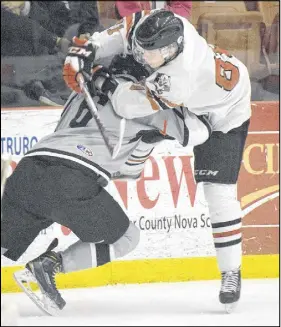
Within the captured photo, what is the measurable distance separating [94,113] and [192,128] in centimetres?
30

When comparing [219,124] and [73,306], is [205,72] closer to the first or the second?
[219,124]

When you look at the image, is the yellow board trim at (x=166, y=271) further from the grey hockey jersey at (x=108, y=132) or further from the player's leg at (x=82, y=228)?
the grey hockey jersey at (x=108, y=132)

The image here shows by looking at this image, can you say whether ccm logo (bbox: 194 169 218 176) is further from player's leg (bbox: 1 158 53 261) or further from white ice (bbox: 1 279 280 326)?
player's leg (bbox: 1 158 53 261)

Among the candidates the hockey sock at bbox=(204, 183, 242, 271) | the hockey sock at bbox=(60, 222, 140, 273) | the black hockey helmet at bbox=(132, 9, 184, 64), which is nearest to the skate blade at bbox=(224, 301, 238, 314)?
the hockey sock at bbox=(204, 183, 242, 271)

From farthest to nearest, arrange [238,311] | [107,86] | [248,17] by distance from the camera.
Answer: [248,17], [238,311], [107,86]

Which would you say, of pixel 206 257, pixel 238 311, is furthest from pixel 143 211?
pixel 238 311

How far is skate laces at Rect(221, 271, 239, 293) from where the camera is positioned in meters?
3.71

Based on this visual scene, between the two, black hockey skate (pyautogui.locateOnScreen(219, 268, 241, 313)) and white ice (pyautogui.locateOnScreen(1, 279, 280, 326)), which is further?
black hockey skate (pyautogui.locateOnScreen(219, 268, 241, 313))

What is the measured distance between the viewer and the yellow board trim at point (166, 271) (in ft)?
12.8

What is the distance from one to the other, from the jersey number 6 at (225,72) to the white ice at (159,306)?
65 cm

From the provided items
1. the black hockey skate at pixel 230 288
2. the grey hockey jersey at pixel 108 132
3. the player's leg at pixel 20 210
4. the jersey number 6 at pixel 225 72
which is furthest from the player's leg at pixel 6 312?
the black hockey skate at pixel 230 288

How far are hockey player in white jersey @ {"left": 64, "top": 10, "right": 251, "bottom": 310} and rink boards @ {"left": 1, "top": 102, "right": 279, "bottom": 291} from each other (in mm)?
182

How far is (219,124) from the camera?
11.7 ft

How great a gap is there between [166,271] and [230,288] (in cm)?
30
